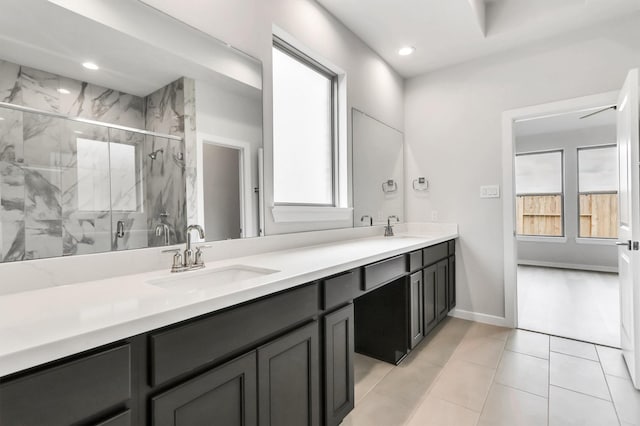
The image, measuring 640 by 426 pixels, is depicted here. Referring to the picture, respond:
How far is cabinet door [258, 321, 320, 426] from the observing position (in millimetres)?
1110

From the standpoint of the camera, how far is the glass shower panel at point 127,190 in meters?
1.27

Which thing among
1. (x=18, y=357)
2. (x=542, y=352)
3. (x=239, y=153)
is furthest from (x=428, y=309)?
(x=18, y=357)

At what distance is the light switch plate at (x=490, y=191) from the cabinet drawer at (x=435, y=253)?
0.64 m

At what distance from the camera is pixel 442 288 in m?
2.90

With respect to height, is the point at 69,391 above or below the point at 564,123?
below

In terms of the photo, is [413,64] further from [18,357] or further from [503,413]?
[18,357]

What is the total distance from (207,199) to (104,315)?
897 millimetres

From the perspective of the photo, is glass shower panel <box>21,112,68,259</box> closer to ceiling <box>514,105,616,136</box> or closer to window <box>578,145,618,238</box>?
ceiling <box>514,105,616,136</box>

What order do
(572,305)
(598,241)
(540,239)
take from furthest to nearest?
(540,239)
(598,241)
(572,305)

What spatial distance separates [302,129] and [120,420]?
209 cm

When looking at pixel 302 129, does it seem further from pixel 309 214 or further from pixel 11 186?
pixel 11 186

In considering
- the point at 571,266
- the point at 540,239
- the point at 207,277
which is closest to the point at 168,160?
the point at 207,277

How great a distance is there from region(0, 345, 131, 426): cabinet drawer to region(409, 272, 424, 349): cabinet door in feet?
6.17

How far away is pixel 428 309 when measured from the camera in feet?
8.46
